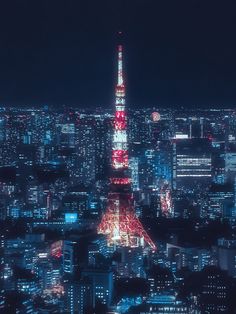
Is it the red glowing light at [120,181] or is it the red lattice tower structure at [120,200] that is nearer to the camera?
the red lattice tower structure at [120,200]

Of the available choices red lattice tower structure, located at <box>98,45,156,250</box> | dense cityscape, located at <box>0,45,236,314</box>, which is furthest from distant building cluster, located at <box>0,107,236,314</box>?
red lattice tower structure, located at <box>98,45,156,250</box>

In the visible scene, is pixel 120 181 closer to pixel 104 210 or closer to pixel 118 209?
pixel 104 210

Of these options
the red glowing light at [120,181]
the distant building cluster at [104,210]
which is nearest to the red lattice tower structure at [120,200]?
the red glowing light at [120,181]

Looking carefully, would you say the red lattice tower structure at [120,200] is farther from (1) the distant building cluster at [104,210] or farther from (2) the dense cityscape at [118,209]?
(1) the distant building cluster at [104,210]

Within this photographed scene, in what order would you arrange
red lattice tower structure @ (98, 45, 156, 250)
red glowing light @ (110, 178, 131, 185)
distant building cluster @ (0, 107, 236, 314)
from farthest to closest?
red glowing light @ (110, 178, 131, 185) < red lattice tower structure @ (98, 45, 156, 250) < distant building cluster @ (0, 107, 236, 314)

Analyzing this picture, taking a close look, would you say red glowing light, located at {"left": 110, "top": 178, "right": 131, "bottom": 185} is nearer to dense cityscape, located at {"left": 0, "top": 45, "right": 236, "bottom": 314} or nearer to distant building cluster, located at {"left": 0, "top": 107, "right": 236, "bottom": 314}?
dense cityscape, located at {"left": 0, "top": 45, "right": 236, "bottom": 314}

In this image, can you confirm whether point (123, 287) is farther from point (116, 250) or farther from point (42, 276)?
point (116, 250)
